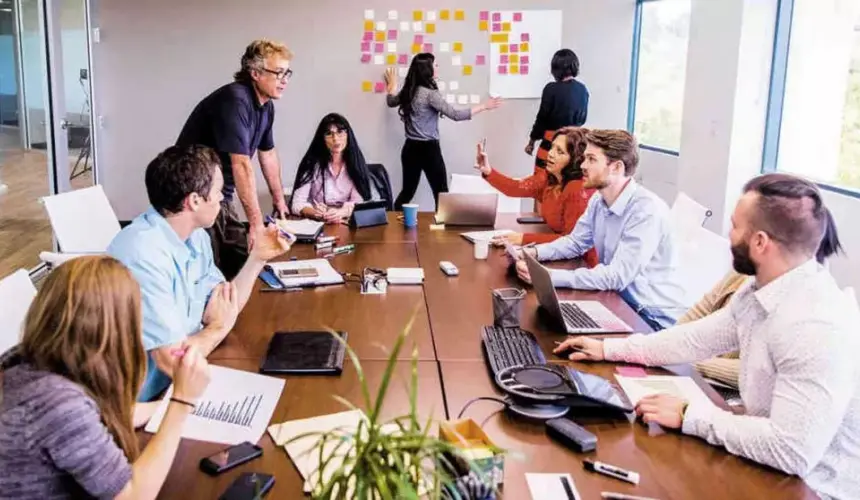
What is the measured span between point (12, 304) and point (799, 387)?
1.89m

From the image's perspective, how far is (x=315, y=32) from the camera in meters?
6.32

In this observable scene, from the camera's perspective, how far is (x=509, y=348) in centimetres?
205

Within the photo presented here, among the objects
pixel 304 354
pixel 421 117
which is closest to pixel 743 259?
pixel 304 354

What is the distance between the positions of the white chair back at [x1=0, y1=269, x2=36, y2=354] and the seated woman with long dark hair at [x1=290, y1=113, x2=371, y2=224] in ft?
7.19

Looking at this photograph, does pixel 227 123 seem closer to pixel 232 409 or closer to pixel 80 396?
pixel 232 409

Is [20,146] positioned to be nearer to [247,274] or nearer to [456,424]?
[247,274]

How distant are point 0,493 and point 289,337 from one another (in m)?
0.93

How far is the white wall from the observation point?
6270 mm

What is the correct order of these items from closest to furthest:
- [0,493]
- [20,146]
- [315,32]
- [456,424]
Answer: [0,493], [456,424], [20,146], [315,32]

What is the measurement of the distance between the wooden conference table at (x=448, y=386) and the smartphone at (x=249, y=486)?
17 millimetres

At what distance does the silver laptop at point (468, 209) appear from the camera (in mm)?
3854

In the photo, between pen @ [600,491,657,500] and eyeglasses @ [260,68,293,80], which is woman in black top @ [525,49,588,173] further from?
pen @ [600,491,657,500]

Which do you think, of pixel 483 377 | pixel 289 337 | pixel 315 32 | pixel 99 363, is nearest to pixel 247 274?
pixel 289 337

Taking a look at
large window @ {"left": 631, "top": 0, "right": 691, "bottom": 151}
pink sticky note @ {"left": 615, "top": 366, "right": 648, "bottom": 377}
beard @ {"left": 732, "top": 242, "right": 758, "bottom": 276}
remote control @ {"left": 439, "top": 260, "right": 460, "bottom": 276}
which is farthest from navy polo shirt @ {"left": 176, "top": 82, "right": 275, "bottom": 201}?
large window @ {"left": 631, "top": 0, "right": 691, "bottom": 151}
